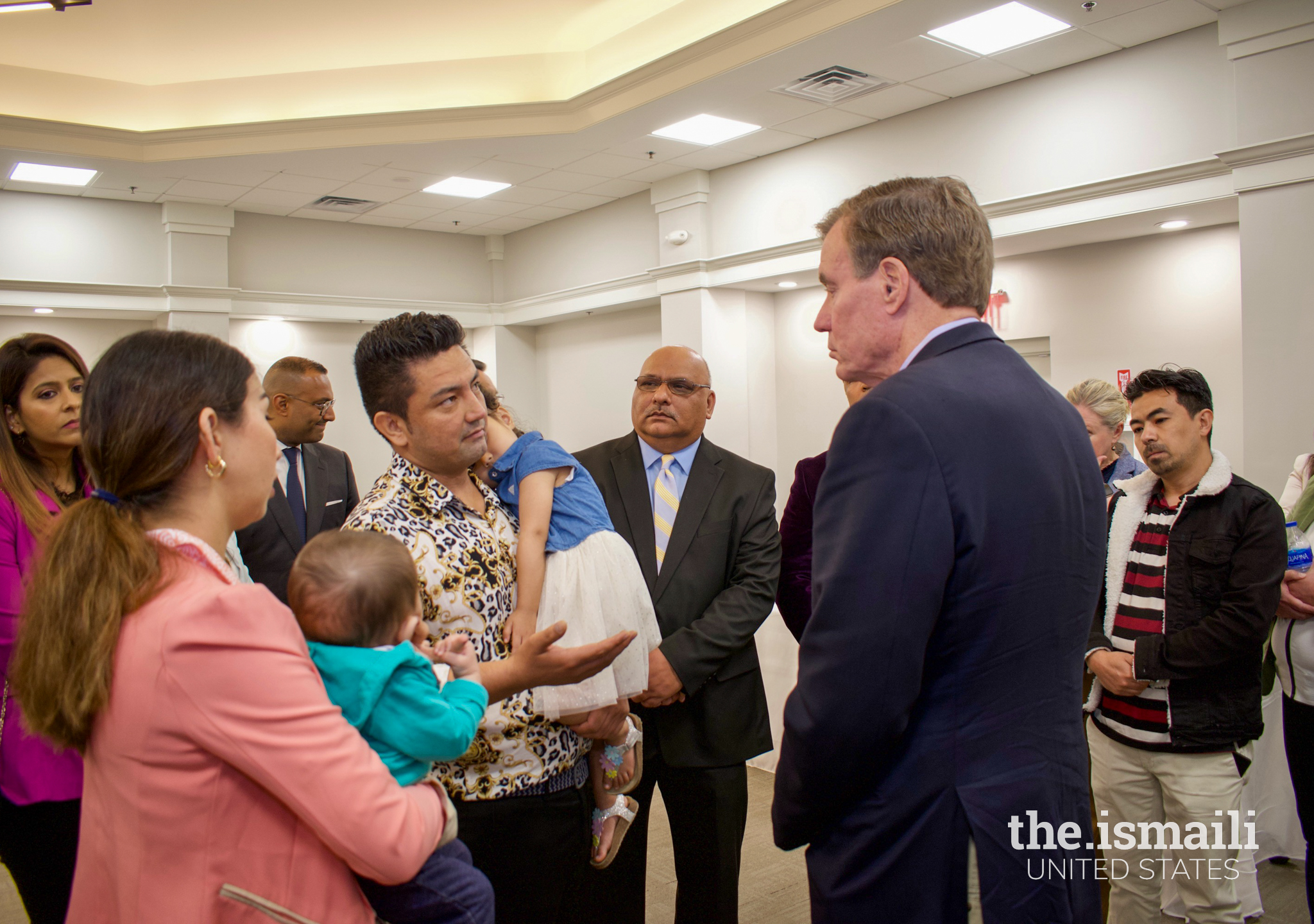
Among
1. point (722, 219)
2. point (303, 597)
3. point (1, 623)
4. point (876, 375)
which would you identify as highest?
point (722, 219)

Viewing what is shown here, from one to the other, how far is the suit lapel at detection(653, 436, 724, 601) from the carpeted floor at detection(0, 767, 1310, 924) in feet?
3.80

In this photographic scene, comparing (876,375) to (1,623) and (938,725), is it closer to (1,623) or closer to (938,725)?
(938,725)

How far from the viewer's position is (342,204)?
815 centimetres

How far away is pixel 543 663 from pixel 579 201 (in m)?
7.32

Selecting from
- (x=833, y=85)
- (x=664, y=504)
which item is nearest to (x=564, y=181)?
(x=833, y=85)

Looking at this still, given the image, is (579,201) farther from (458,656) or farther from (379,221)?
(458,656)

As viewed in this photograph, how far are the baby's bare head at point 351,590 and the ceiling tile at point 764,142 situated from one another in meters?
5.80

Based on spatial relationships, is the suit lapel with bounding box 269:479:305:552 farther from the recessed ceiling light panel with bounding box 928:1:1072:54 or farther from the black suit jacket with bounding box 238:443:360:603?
the recessed ceiling light panel with bounding box 928:1:1072:54

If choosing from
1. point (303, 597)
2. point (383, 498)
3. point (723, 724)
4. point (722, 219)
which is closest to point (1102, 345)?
point (722, 219)

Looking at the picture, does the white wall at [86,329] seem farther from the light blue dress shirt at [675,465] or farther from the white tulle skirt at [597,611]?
the white tulle skirt at [597,611]

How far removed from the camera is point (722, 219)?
291 inches

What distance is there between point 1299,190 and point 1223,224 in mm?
987

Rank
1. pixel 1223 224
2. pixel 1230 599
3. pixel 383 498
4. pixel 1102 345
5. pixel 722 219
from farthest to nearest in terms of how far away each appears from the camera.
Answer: pixel 722 219, pixel 1102 345, pixel 1223 224, pixel 1230 599, pixel 383 498

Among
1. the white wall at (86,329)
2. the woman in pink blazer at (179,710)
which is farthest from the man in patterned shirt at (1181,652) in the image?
the white wall at (86,329)
